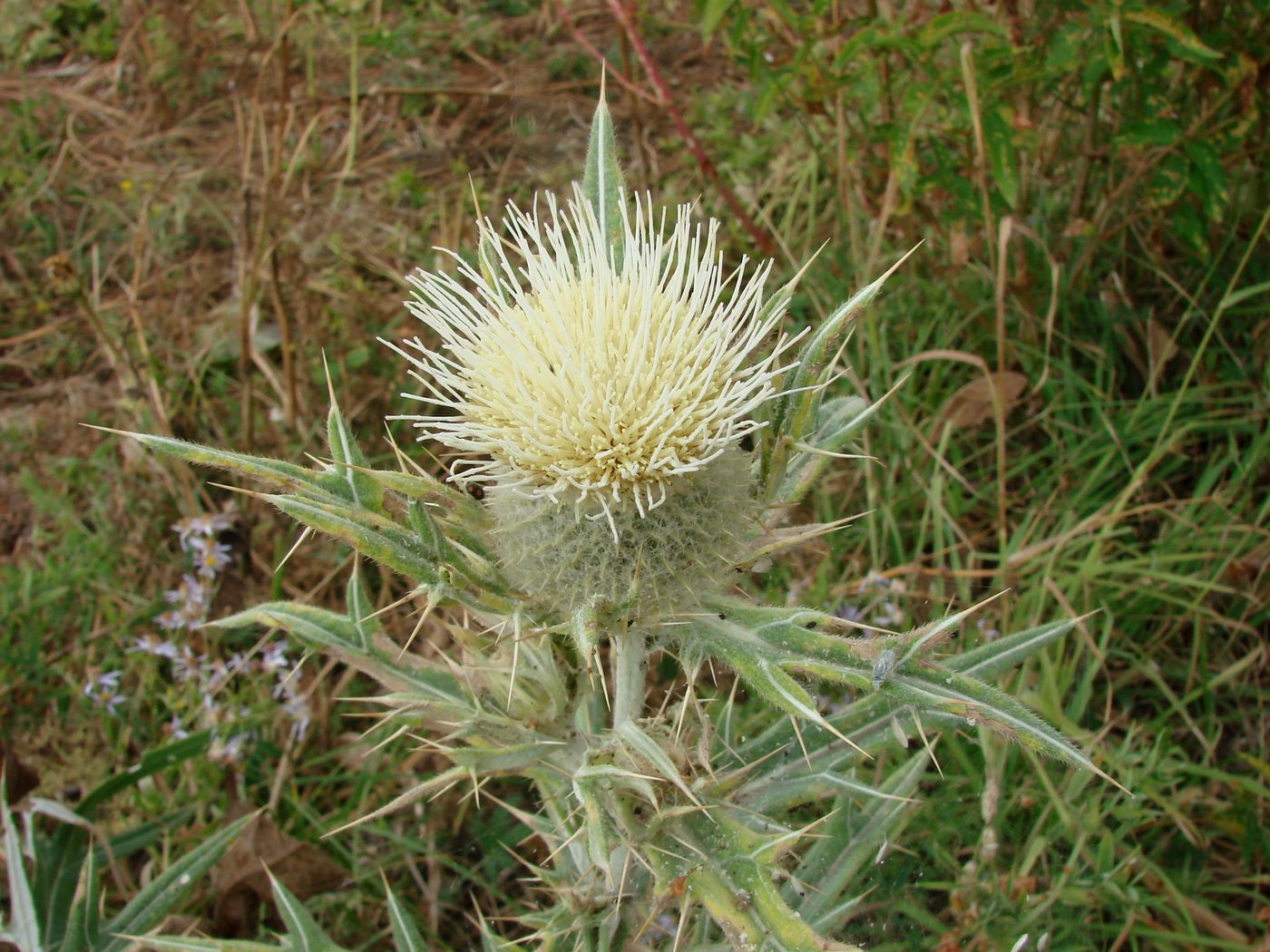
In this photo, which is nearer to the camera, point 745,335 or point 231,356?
point 745,335

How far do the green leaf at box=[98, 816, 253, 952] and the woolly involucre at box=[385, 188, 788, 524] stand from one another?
1.51m

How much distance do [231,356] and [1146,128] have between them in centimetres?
370

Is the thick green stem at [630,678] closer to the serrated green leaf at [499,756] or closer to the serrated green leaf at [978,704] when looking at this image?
the serrated green leaf at [499,756]

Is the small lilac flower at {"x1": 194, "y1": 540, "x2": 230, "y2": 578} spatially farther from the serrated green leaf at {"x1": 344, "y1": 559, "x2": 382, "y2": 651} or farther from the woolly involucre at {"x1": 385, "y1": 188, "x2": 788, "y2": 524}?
the woolly involucre at {"x1": 385, "y1": 188, "x2": 788, "y2": 524}

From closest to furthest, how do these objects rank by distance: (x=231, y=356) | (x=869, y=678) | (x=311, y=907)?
(x=869, y=678)
(x=311, y=907)
(x=231, y=356)

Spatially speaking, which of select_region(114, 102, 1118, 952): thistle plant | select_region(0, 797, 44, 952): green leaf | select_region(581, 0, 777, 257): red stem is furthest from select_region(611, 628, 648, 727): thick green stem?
select_region(581, 0, 777, 257): red stem

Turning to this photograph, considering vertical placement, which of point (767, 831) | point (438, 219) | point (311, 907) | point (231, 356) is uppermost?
point (438, 219)

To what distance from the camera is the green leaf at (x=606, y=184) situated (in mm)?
2352

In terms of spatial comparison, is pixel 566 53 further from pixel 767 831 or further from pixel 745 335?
pixel 767 831

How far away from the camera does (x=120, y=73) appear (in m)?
5.86

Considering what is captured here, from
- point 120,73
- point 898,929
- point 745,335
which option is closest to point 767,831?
point 898,929

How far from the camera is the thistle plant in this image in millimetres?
1939

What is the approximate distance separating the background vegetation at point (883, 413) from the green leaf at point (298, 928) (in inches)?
23.2

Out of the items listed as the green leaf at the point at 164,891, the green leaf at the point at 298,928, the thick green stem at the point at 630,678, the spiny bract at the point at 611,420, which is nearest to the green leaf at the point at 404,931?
the green leaf at the point at 298,928
